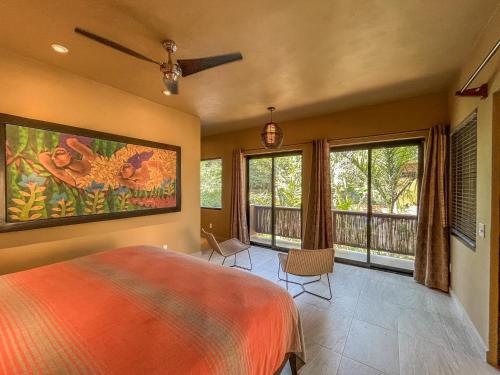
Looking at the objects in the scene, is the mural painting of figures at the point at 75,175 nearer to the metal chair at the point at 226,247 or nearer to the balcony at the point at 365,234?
the metal chair at the point at 226,247

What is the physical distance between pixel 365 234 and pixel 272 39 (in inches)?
134

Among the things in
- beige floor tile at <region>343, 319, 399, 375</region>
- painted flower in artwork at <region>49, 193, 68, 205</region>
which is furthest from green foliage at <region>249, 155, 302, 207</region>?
painted flower in artwork at <region>49, 193, 68, 205</region>

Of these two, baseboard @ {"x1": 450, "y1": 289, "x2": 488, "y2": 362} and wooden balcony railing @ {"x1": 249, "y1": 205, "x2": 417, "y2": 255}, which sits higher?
wooden balcony railing @ {"x1": 249, "y1": 205, "x2": 417, "y2": 255}

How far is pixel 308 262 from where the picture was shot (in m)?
2.66

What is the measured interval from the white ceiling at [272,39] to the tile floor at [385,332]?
8.91ft

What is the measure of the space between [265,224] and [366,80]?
11.1ft

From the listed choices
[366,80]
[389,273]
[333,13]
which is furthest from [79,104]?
[389,273]

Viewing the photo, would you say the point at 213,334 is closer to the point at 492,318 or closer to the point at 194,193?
the point at 492,318

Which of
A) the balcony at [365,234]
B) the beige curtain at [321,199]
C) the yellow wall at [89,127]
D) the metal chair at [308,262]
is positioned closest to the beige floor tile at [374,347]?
the metal chair at [308,262]

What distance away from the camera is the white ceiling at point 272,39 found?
1.59 meters

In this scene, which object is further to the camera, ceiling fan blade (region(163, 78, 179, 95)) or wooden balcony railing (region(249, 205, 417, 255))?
wooden balcony railing (region(249, 205, 417, 255))

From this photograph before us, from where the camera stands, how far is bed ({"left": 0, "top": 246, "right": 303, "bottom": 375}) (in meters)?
0.89

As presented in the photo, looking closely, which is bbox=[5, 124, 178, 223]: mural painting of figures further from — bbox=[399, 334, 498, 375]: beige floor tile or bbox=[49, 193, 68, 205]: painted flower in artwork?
bbox=[399, 334, 498, 375]: beige floor tile

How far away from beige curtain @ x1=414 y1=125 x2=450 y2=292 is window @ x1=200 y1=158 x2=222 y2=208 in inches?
159
